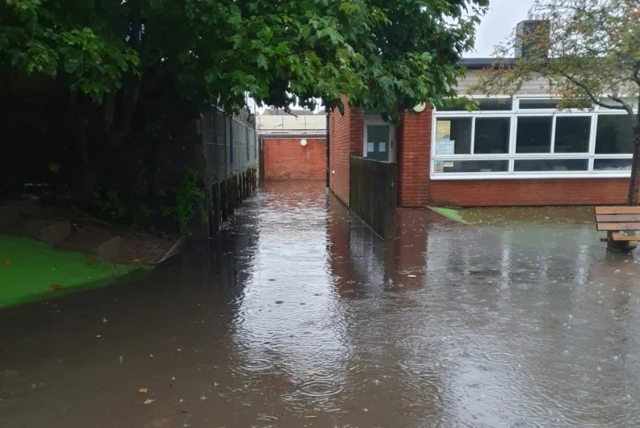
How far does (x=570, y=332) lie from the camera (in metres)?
5.14

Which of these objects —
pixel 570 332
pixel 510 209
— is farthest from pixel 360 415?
pixel 510 209

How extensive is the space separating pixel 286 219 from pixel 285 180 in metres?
15.9

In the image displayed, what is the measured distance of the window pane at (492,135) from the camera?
46.5 ft

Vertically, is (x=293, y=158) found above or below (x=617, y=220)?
above

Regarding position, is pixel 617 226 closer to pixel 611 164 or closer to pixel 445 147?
pixel 445 147

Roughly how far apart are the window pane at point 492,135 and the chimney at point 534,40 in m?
4.06

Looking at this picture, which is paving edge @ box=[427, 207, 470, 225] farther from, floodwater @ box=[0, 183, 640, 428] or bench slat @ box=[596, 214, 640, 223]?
floodwater @ box=[0, 183, 640, 428]

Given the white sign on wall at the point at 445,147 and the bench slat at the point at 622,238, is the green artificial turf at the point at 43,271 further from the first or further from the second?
the white sign on wall at the point at 445,147

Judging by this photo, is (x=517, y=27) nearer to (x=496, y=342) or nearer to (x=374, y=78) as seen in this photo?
(x=374, y=78)

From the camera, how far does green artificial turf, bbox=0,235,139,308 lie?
6.11 m

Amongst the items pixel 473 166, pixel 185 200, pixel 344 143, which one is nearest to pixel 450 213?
pixel 473 166

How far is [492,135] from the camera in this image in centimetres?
1429

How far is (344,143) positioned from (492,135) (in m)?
4.29

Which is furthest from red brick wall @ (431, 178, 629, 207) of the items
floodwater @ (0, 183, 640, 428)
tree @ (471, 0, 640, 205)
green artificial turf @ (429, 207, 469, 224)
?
floodwater @ (0, 183, 640, 428)
